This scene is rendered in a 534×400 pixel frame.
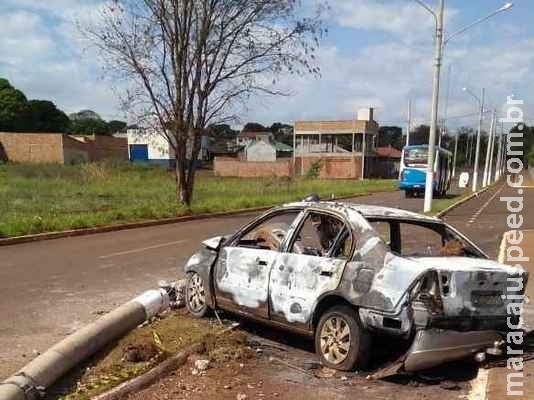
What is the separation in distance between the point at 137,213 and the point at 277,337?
15106 mm

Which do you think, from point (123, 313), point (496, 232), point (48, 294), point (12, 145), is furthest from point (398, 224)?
point (12, 145)

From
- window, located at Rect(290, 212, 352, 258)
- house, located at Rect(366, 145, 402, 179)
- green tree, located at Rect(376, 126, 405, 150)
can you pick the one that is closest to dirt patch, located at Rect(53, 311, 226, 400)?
window, located at Rect(290, 212, 352, 258)

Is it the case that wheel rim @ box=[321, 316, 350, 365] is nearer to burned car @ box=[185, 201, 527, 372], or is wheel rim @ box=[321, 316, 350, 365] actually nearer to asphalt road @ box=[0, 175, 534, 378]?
burned car @ box=[185, 201, 527, 372]

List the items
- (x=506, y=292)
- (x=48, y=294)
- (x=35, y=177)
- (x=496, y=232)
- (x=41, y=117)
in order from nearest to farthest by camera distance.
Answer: (x=506, y=292) → (x=48, y=294) → (x=496, y=232) → (x=35, y=177) → (x=41, y=117)

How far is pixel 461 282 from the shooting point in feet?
17.5

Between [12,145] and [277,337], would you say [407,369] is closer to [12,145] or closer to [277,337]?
[277,337]

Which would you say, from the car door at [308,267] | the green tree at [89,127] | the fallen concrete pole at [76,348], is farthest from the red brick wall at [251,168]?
the car door at [308,267]

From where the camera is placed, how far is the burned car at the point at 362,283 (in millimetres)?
5219

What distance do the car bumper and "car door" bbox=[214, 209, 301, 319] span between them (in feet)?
5.62

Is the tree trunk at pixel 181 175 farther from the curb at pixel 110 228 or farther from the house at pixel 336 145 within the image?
the house at pixel 336 145

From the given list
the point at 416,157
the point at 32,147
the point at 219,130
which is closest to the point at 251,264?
the point at 219,130

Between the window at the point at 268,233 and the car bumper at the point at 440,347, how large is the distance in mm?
2102

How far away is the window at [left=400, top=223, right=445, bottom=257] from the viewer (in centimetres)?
624

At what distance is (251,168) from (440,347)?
7636cm
